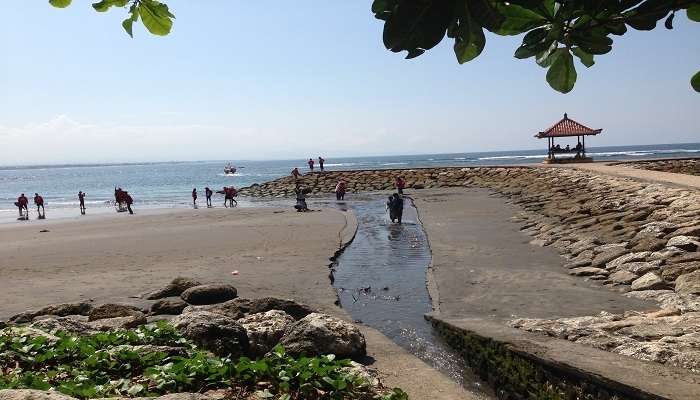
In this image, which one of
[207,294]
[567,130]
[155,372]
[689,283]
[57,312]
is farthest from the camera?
[567,130]

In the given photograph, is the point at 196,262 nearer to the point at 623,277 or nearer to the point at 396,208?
the point at 396,208

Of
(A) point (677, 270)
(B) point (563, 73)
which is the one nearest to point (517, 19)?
(B) point (563, 73)

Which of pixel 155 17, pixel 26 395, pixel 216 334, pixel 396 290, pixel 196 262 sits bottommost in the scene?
pixel 396 290

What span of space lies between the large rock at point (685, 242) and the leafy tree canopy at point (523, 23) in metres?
8.36

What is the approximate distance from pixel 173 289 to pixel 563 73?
818cm

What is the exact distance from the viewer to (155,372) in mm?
3928

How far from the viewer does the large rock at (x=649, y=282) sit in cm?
754

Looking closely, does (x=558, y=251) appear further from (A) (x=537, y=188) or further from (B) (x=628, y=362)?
(A) (x=537, y=188)

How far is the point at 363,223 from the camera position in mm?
19109

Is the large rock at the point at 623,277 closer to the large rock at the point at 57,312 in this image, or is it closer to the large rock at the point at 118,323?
the large rock at the point at 118,323

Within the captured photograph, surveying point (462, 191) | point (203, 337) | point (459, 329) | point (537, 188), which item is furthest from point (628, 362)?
point (462, 191)

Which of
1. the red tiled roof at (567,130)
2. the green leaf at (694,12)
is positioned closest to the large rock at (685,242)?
the green leaf at (694,12)

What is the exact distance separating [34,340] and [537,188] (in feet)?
76.2

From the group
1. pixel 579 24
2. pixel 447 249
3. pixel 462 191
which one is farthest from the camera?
pixel 462 191
